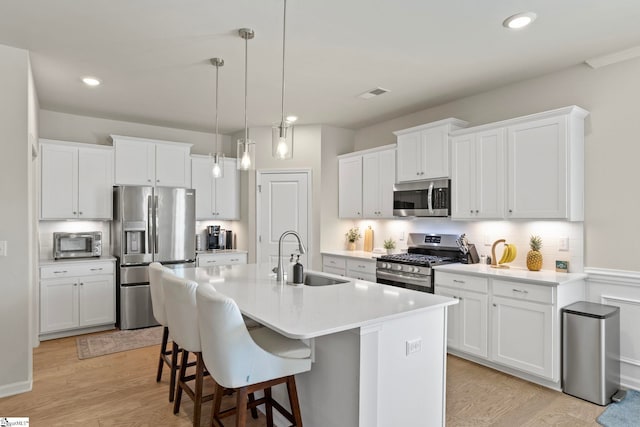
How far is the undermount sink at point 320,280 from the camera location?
300 centimetres

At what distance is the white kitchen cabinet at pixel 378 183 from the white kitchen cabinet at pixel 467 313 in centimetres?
132

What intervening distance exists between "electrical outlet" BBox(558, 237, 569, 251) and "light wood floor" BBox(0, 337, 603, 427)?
1.22 m

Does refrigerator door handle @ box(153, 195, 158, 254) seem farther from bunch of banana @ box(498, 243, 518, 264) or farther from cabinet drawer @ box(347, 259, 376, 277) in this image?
bunch of banana @ box(498, 243, 518, 264)

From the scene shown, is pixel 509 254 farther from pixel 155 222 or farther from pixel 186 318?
pixel 155 222

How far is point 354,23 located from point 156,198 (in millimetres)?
3400

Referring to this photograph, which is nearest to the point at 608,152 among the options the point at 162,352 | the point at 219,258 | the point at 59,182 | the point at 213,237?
the point at 162,352

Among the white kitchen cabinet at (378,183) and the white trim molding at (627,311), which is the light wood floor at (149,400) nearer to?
the white trim molding at (627,311)

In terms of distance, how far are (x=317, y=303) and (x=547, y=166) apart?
7.94ft

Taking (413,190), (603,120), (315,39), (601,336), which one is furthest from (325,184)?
(601,336)

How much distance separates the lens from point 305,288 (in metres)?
2.67

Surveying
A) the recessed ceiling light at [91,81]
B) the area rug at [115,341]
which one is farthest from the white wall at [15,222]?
the area rug at [115,341]

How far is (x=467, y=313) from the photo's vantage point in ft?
11.9

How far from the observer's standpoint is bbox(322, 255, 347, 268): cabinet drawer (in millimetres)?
5153

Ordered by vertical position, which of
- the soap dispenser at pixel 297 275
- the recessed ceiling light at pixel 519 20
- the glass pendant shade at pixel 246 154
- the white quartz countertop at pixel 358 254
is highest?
the recessed ceiling light at pixel 519 20
